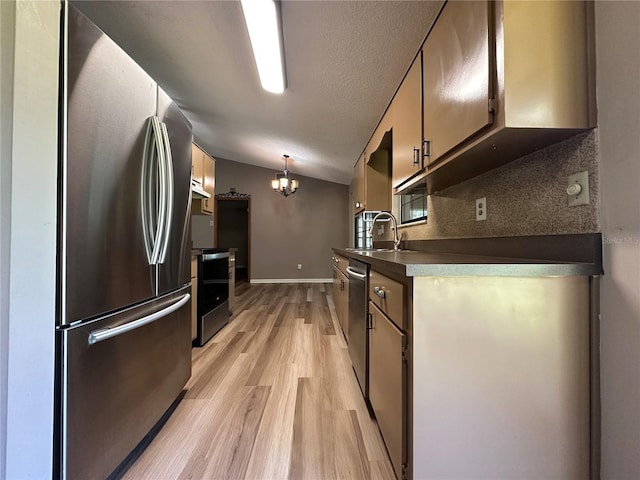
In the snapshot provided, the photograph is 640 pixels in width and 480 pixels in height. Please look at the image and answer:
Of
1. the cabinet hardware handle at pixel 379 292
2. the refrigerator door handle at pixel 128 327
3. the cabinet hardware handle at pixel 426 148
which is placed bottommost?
the refrigerator door handle at pixel 128 327


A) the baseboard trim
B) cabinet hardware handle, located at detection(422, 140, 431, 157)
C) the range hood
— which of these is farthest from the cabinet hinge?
the baseboard trim

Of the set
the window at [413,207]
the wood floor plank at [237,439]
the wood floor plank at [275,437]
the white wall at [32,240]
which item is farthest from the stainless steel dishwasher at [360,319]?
the white wall at [32,240]

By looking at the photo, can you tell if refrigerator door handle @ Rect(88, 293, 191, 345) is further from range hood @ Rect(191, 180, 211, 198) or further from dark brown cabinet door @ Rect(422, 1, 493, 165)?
range hood @ Rect(191, 180, 211, 198)

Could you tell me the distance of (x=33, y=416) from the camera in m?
0.74

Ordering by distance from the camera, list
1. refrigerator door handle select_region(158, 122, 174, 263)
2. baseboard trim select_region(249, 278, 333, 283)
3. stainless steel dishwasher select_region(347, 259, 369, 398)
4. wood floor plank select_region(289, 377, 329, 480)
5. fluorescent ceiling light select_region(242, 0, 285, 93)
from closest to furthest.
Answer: wood floor plank select_region(289, 377, 329, 480) → refrigerator door handle select_region(158, 122, 174, 263) → stainless steel dishwasher select_region(347, 259, 369, 398) → fluorescent ceiling light select_region(242, 0, 285, 93) → baseboard trim select_region(249, 278, 333, 283)

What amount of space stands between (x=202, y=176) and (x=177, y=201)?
1.67 meters

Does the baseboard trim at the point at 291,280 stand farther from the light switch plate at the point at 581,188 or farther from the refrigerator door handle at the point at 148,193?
the light switch plate at the point at 581,188

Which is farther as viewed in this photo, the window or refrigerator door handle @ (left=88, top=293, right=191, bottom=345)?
the window

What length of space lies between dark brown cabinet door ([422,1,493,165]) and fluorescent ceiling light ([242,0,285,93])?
973 millimetres

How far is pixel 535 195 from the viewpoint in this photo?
98cm

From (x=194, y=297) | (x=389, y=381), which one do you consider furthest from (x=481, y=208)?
(x=194, y=297)

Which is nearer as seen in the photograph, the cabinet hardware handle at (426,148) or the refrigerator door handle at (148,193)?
the refrigerator door handle at (148,193)

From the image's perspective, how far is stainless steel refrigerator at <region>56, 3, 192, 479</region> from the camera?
812 millimetres

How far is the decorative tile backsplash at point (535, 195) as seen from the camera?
2.64 feet
